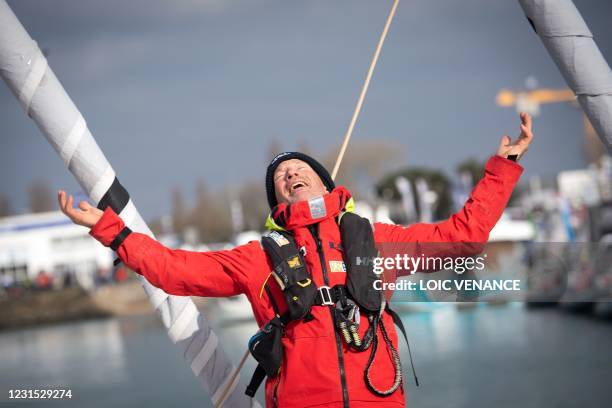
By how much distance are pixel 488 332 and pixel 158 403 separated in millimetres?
9055

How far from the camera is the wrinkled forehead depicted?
3091 mm

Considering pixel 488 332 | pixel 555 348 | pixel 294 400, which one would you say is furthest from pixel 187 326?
pixel 488 332

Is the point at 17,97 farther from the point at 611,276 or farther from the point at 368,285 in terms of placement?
the point at 611,276

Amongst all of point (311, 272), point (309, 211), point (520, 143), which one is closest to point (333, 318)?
point (311, 272)

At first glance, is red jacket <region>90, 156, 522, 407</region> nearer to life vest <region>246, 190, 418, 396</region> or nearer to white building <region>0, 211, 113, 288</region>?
life vest <region>246, 190, 418, 396</region>

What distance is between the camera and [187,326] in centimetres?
340

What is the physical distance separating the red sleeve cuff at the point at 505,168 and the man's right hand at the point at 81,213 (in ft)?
4.21

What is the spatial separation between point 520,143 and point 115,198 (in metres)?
1.53

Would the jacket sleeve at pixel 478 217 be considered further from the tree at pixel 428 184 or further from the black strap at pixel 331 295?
the tree at pixel 428 184

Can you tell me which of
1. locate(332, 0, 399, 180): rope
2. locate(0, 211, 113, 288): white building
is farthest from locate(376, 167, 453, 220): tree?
locate(332, 0, 399, 180): rope

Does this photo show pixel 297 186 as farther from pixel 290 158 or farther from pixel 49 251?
pixel 49 251

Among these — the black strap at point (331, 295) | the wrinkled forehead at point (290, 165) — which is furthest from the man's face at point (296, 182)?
the black strap at point (331, 295)

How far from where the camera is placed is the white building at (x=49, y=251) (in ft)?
173

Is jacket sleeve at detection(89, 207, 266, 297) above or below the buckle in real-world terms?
above
